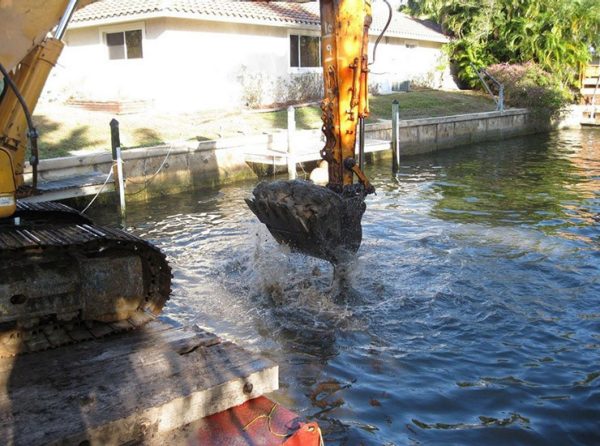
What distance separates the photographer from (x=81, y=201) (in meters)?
11.8

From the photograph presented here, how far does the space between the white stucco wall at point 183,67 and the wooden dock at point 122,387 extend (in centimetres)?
1491

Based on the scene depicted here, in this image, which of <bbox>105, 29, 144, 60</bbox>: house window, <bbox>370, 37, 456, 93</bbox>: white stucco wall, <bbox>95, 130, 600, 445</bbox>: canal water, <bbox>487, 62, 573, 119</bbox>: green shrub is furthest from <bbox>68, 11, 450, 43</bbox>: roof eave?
<bbox>487, 62, 573, 119</bbox>: green shrub

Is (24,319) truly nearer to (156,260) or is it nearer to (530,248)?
(156,260)

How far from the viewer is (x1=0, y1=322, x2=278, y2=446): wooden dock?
137 inches

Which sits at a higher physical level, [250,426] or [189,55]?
[189,55]

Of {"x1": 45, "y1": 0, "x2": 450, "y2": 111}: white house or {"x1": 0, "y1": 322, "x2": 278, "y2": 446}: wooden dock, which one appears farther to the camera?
{"x1": 45, "y1": 0, "x2": 450, "y2": 111}: white house

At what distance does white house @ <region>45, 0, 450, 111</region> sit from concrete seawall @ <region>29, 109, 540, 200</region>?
299cm

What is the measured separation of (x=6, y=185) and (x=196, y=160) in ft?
31.2

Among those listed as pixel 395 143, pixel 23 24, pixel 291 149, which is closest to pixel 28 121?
pixel 23 24

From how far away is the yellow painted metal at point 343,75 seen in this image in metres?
6.74

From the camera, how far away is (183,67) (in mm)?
18859

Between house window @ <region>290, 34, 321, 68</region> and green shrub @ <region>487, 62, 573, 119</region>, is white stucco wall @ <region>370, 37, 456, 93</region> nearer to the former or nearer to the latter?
house window @ <region>290, 34, 321, 68</region>

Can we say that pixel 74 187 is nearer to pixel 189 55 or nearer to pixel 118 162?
pixel 118 162

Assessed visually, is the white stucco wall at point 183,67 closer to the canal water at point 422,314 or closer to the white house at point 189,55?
the white house at point 189,55
